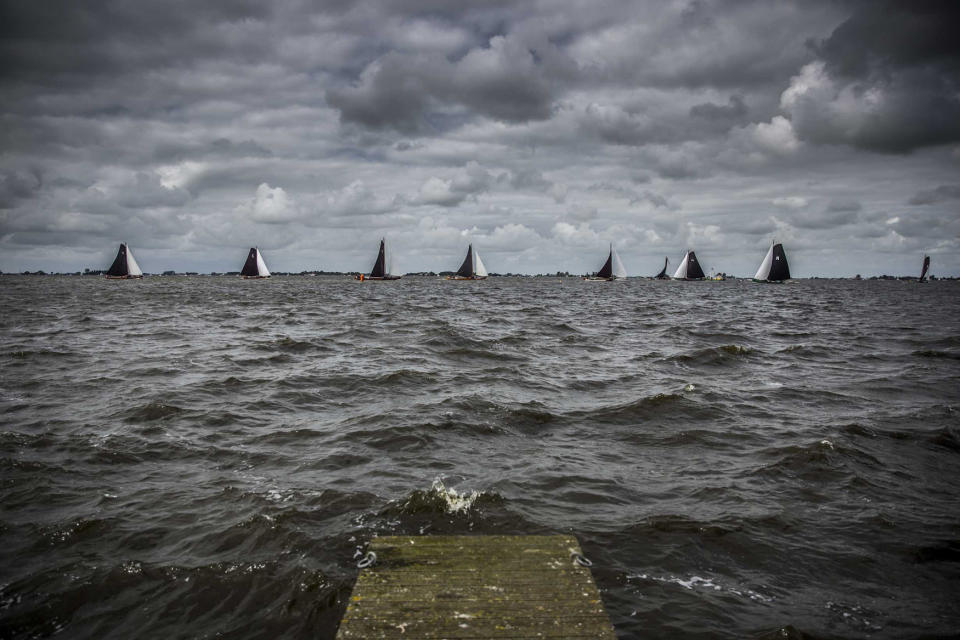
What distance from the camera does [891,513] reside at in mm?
8547

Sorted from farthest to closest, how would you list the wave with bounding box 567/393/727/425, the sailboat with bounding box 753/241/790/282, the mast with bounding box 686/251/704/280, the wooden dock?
1. the mast with bounding box 686/251/704/280
2. the sailboat with bounding box 753/241/790/282
3. the wave with bounding box 567/393/727/425
4. the wooden dock

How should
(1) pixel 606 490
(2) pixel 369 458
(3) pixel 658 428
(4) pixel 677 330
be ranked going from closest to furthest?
(1) pixel 606 490, (2) pixel 369 458, (3) pixel 658 428, (4) pixel 677 330

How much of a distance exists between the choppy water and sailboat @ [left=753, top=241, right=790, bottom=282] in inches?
4841

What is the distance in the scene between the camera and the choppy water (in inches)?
246

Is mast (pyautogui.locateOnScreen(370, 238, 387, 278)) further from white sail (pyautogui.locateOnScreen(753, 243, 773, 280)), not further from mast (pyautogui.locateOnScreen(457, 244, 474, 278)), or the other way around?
white sail (pyautogui.locateOnScreen(753, 243, 773, 280))

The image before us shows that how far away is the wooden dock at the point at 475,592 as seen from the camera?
4.80m

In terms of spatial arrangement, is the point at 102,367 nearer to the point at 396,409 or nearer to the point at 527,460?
the point at 396,409

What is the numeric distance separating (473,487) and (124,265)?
162 meters

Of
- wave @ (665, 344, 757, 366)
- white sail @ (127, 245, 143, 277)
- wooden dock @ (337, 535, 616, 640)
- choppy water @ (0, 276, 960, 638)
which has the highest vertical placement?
white sail @ (127, 245, 143, 277)

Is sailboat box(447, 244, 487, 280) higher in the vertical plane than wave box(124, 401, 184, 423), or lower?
higher

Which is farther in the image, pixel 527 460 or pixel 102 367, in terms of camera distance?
pixel 102 367

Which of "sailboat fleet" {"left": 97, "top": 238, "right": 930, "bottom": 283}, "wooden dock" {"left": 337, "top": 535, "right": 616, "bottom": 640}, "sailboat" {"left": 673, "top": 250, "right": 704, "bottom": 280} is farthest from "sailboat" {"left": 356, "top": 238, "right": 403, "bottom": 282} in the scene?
"wooden dock" {"left": 337, "top": 535, "right": 616, "bottom": 640}

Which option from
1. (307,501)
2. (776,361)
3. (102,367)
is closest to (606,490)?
(307,501)

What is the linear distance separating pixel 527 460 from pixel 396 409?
4962 mm
